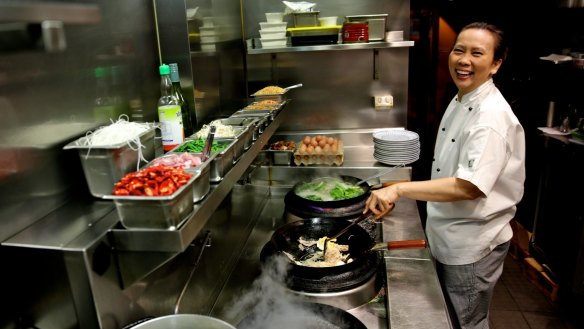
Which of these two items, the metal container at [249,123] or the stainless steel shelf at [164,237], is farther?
the metal container at [249,123]

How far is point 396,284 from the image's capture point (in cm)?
186

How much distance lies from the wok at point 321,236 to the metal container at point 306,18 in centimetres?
159

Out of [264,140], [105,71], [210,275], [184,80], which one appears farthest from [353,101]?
[105,71]

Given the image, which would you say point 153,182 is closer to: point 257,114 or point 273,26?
point 257,114

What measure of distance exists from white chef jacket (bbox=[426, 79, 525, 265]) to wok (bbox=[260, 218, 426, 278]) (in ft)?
1.18

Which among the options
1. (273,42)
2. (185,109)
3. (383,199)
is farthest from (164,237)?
(273,42)

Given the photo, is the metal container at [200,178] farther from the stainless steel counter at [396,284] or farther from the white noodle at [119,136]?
the stainless steel counter at [396,284]

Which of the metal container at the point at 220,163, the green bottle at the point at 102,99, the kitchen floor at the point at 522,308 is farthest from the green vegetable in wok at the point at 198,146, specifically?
the kitchen floor at the point at 522,308

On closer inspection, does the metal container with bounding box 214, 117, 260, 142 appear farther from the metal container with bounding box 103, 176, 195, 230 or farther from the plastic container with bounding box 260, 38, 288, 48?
the plastic container with bounding box 260, 38, 288, 48

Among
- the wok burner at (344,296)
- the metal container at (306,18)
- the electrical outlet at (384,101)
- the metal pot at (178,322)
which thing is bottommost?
the wok burner at (344,296)

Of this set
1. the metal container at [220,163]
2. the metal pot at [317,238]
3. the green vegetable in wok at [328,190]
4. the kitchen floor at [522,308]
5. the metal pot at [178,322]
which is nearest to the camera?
the metal pot at [178,322]

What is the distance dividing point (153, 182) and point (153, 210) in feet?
0.31

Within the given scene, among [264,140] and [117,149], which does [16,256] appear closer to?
[117,149]

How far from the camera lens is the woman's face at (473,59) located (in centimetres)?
201
